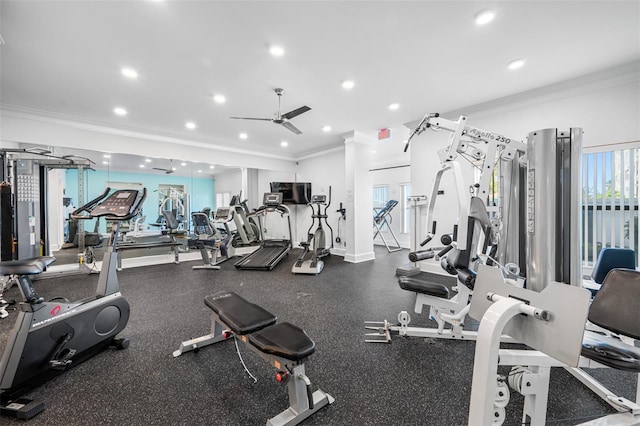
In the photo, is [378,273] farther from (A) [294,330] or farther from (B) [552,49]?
(B) [552,49]

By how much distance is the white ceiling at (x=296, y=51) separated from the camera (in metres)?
2.06

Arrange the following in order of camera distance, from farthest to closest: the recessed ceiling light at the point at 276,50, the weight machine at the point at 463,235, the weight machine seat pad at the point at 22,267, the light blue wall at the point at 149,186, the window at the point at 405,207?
1. the window at the point at 405,207
2. the light blue wall at the point at 149,186
3. the recessed ceiling light at the point at 276,50
4. the weight machine at the point at 463,235
5. the weight machine seat pad at the point at 22,267

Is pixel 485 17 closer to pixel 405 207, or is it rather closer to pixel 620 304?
pixel 620 304

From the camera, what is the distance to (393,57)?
269 cm

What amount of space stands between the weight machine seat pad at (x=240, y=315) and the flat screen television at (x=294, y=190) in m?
5.00

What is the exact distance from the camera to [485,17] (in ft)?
6.95

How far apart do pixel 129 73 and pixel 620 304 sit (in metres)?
4.76

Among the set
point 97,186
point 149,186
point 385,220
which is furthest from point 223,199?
point 385,220

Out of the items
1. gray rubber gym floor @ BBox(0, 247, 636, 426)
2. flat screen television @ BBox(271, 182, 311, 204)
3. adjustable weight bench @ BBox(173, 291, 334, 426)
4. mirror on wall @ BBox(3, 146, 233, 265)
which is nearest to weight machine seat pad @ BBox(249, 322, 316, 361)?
adjustable weight bench @ BBox(173, 291, 334, 426)

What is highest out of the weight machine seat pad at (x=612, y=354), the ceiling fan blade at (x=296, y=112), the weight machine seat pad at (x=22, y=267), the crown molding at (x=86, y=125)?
the crown molding at (x=86, y=125)

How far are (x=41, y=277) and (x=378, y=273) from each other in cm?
583

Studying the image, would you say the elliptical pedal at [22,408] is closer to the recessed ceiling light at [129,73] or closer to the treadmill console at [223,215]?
the recessed ceiling light at [129,73]

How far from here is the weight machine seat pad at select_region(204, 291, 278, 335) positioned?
1.60m

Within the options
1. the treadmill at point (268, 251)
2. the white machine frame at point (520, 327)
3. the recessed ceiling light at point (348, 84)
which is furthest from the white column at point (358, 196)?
the white machine frame at point (520, 327)
